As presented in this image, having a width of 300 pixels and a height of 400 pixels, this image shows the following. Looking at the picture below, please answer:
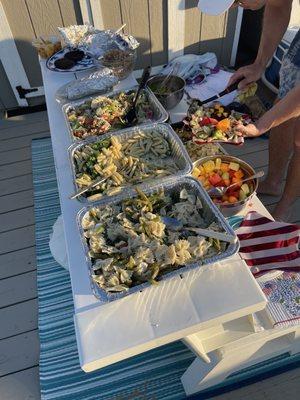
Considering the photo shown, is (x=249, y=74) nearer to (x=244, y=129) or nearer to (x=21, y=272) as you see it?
(x=244, y=129)

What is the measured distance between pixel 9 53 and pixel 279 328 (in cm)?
341

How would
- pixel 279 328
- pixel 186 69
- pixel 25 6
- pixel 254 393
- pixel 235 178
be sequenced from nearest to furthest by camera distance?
pixel 279 328
pixel 235 178
pixel 254 393
pixel 25 6
pixel 186 69

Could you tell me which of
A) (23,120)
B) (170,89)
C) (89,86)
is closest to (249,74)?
(170,89)

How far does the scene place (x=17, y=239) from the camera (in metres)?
2.54

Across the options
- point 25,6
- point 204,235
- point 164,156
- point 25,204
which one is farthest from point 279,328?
point 25,6

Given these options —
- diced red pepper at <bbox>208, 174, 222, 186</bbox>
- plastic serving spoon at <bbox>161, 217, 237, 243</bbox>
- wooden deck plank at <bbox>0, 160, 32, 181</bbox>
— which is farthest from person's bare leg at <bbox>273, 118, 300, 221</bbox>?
wooden deck plank at <bbox>0, 160, 32, 181</bbox>

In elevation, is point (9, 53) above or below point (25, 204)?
above

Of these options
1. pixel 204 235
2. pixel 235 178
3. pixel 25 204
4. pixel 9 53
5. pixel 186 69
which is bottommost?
pixel 25 204

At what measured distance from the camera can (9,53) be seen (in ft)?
10.9

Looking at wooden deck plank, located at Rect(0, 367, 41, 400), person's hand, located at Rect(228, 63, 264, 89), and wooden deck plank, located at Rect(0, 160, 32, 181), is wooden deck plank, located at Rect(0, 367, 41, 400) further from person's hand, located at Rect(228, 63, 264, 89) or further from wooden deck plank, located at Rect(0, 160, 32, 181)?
person's hand, located at Rect(228, 63, 264, 89)

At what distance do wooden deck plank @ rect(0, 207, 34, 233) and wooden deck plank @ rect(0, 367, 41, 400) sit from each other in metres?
1.14

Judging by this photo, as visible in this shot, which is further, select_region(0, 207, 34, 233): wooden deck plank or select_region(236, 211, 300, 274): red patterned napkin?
select_region(0, 207, 34, 233): wooden deck plank

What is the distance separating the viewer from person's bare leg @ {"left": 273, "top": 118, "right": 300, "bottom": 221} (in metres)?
1.99

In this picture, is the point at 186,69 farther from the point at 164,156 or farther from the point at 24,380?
the point at 24,380
